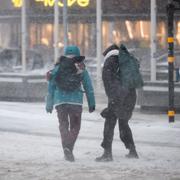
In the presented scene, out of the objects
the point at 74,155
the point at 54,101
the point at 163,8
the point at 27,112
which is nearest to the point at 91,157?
the point at 74,155

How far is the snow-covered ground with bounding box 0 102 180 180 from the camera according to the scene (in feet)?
32.1

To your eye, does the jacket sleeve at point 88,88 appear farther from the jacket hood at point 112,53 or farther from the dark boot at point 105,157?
the dark boot at point 105,157

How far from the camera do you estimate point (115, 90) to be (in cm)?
1068

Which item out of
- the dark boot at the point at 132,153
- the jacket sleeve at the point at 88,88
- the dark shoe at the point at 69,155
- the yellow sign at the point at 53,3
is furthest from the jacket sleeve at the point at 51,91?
the yellow sign at the point at 53,3

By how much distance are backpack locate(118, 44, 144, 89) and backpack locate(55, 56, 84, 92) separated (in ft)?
1.99

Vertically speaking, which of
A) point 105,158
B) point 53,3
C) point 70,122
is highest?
point 53,3

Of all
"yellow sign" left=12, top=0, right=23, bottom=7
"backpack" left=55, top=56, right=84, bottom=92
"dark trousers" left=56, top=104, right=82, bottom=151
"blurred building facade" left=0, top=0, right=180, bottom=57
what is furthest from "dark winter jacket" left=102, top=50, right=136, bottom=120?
"yellow sign" left=12, top=0, right=23, bottom=7

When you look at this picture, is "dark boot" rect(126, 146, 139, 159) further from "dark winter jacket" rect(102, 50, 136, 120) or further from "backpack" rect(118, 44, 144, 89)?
"backpack" rect(118, 44, 144, 89)

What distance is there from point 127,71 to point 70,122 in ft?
3.67

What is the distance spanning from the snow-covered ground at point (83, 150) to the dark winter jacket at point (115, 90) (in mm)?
773

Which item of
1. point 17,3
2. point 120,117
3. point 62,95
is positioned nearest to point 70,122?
point 62,95

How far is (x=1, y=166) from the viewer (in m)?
10.4

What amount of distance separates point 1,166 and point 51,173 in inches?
36.3

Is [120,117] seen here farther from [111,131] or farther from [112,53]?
[112,53]
